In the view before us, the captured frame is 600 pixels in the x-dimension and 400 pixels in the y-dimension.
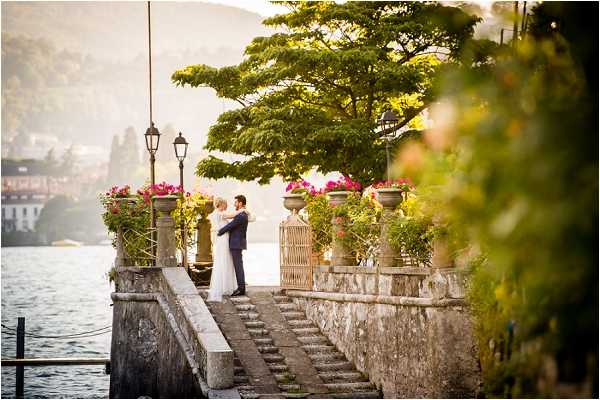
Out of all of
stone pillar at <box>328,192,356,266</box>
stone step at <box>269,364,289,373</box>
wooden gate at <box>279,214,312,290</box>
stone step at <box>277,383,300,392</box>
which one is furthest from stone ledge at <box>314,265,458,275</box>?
stone step at <box>277,383,300,392</box>

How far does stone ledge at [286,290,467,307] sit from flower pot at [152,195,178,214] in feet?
7.96

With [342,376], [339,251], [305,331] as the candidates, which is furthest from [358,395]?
[339,251]

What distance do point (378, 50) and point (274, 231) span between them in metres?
152

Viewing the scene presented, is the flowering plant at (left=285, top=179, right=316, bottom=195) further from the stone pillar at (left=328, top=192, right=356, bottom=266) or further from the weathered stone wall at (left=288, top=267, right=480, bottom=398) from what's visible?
the weathered stone wall at (left=288, top=267, right=480, bottom=398)

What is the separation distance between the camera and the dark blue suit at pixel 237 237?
16859 mm

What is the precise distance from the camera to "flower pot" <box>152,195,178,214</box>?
16469mm

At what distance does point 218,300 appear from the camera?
55.0 ft

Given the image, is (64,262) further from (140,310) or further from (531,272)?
(531,272)

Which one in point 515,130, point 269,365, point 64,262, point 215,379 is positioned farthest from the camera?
point 64,262

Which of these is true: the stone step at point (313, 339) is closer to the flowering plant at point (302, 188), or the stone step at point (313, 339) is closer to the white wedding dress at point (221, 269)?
the white wedding dress at point (221, 269)

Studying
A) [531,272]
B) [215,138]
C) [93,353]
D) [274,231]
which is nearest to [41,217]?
[274,231]

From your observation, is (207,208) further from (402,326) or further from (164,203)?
(402,326)

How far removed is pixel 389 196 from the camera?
15.0 meters

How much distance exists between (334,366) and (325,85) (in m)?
9.78
